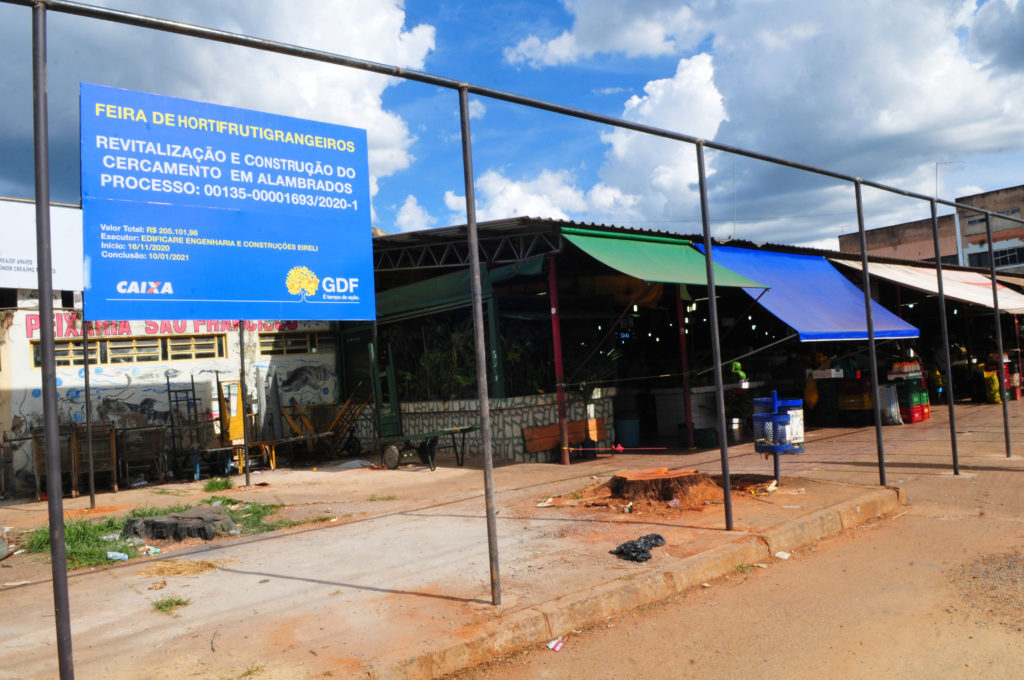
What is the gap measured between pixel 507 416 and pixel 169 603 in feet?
29.4

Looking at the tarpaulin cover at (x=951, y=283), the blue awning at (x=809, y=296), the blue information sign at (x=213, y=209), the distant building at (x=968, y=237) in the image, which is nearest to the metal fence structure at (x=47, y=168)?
the blue information sign at (x=213, y=209)

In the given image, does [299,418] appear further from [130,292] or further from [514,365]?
[130,292]

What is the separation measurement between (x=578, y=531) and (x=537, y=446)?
6750 millimetres

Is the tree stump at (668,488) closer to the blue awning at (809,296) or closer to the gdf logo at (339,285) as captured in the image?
the gdf logo at (339,285)

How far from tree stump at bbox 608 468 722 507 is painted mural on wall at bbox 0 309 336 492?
36.5ft

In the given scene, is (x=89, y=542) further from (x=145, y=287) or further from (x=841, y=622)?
(x=841, y=622)

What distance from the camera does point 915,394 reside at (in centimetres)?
1716

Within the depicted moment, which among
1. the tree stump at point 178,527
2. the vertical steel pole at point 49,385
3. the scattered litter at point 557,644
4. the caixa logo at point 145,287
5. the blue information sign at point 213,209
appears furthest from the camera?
the tree stump at point 178,527

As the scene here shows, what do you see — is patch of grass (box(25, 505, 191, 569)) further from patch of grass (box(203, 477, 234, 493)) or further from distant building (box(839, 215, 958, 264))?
distant building (box(839, 215, 958, 264))

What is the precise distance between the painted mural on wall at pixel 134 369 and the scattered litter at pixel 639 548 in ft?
39.7

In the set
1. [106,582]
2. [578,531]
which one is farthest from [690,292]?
[106,582]

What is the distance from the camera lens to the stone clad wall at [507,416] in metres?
14.1

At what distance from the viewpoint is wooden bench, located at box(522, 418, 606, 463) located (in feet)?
45.9

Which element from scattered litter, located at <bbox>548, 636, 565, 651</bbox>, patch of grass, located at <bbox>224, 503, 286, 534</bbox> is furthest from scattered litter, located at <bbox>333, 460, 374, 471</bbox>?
scattered litter, located at <bbox>548, 636, 565, 651</bbox>
